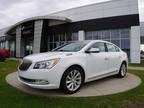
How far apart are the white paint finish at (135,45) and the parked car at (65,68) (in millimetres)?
9982

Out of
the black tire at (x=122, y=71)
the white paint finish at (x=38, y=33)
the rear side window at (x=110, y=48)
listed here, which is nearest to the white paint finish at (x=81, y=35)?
the white paint finish at (x=38, y=33)

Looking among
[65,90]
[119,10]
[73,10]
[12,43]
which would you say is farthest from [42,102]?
[12,43]

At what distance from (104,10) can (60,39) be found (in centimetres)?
743

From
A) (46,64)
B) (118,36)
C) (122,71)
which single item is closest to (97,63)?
(46,64)

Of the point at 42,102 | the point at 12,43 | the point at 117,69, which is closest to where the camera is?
the point at 42,102

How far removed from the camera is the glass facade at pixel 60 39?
55.4ft

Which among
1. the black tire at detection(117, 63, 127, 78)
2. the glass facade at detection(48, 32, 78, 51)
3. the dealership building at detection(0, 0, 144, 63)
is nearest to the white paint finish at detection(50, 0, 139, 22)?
the dealership building at detection(0, 0, 144, 63)

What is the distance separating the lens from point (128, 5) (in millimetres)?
13023

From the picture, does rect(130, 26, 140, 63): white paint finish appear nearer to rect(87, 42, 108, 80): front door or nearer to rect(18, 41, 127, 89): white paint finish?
rect(18, 41, 127, 89): white paint finish

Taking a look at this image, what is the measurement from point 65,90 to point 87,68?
36.5 inches

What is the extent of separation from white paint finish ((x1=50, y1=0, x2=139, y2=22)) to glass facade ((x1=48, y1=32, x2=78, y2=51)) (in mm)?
2255

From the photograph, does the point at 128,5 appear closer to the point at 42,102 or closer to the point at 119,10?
the point at 119,10

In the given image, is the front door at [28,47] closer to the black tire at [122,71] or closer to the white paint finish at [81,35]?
the white paint finish at [81,35]

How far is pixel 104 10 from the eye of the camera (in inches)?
556
